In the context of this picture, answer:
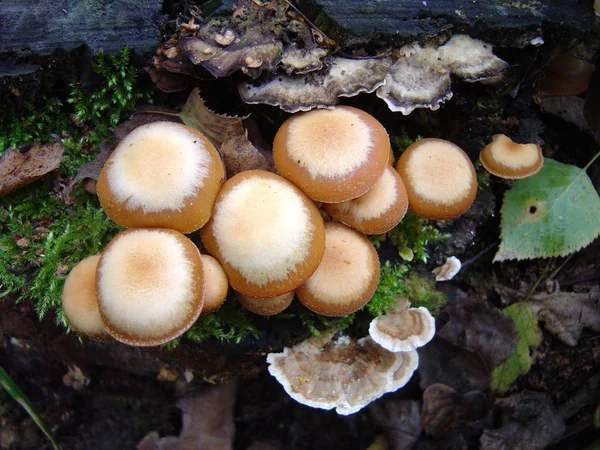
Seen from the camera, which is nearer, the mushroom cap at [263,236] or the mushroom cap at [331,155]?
the mushroom cap at [263,236]

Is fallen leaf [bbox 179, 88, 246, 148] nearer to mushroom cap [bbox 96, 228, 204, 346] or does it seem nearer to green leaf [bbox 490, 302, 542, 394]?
mushroom cap [bbox 96, 228, 204, 346]

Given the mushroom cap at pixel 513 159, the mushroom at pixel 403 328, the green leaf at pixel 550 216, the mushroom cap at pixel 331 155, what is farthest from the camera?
the green leaf at pixel 550 216

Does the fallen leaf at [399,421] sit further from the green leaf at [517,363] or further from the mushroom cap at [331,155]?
the mushroom cap at [331,155]

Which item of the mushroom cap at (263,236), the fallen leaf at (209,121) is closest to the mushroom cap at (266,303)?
the mushroom cap at (263,236)

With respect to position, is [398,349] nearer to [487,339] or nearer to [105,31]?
[487,339]

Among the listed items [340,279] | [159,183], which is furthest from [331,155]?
[159,183]

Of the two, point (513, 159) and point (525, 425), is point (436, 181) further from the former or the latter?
point (525, 425)

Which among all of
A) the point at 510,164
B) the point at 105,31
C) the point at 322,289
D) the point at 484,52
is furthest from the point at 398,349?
the point at 105,31
